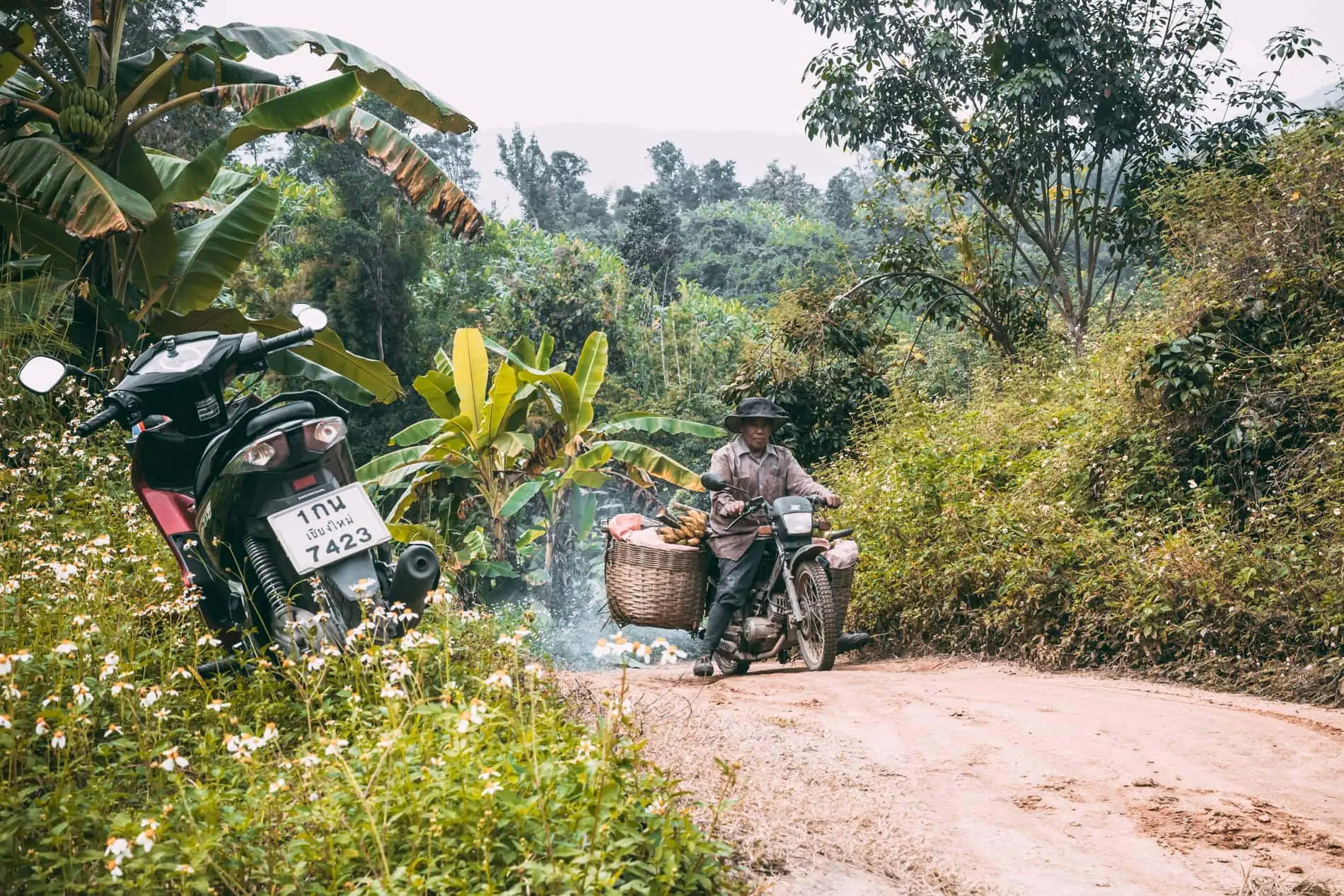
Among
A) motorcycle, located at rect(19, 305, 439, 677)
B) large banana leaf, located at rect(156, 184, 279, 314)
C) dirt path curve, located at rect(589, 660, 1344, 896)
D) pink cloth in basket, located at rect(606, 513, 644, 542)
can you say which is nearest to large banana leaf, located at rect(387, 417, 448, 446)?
large banana leaf, located at rect(156, 184, 279, 314)

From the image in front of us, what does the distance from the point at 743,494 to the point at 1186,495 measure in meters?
3.26

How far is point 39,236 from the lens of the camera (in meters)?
8.81

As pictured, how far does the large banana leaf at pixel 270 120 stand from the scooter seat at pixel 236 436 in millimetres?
4520

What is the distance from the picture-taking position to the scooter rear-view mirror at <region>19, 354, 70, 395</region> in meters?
4.50

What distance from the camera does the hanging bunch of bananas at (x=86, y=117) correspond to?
334 inches

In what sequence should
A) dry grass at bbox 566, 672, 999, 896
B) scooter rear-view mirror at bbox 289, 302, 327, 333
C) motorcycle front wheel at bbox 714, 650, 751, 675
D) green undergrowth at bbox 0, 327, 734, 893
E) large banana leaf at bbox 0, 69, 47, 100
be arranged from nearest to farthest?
green undergrowth at bbox 0, 327, 734, 893 < dry grass at bbox 566, 672, 999, 896 < scooter rear-view mirror at bbox 289, 302, 327, 333 < motorcycle front wheel at bbox 714, 650, 751, 675 < large banana leaf at bbox 0, 69, 47, 100

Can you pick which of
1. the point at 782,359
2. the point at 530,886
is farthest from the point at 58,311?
the point at 782,359

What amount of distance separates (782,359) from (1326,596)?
9.12m

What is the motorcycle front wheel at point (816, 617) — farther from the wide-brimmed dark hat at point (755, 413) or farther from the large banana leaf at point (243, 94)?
the large banana leaf at point (243, 94)

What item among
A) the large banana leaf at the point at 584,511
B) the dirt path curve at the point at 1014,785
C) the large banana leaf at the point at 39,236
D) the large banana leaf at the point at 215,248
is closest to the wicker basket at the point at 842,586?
the dirt path curve at the point at 1014,785

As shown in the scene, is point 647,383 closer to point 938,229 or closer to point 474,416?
point 938,229

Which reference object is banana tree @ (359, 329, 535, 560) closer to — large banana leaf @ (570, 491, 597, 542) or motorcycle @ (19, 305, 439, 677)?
large banana leaf @ (570, 491, 597, 542)

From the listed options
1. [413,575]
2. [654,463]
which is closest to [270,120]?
[413,575]

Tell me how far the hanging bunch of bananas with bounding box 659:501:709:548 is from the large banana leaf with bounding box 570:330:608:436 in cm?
Result: 344
